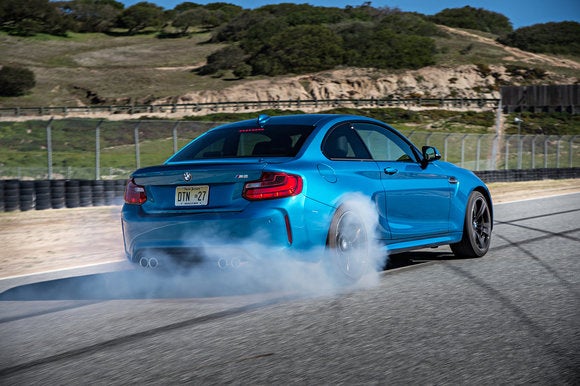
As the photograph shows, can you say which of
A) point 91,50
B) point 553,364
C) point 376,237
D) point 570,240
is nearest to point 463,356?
point 553,364

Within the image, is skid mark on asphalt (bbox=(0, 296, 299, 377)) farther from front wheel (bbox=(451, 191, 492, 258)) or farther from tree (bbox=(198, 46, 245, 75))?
tree (bbox=(198, 46, 245, 75))

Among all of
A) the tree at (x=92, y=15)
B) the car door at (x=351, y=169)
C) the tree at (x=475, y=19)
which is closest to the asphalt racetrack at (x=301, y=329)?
the car door at (x=351, y=169)

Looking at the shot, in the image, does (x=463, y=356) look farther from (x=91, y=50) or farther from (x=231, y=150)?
(x=91, y=50)

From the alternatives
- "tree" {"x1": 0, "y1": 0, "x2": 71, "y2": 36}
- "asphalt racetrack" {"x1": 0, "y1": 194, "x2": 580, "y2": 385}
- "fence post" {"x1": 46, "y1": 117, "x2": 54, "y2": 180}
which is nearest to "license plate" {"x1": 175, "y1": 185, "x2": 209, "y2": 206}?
"asphalt racetrack" {"x1": 0, "y1": 194, "x2": 580, "y2": 385}

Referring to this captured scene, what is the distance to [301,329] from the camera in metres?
5.26

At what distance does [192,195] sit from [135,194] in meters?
0.62

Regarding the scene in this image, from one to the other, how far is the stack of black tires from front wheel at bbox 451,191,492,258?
9.68m

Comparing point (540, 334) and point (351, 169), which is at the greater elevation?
point (351, 169)

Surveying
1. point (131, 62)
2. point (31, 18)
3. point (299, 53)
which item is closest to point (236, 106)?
point (299, 53)

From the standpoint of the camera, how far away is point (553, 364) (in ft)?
14.3

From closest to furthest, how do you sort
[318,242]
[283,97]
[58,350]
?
[58,350]
[318,242]
[283,97]

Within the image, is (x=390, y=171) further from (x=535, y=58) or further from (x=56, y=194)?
(x=535, y=58)

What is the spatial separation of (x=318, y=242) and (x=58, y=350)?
89.8 inches

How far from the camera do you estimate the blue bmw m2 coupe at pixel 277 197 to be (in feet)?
20.3
